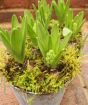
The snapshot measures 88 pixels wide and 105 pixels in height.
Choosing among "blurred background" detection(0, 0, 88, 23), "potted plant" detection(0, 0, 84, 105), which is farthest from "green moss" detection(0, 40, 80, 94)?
"blurred background" detection(0, 0, 88, 23)

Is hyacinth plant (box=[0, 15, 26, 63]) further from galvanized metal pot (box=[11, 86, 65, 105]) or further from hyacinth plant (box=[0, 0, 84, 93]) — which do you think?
galvanized metal pot (box=[11, 86, 65, 105])

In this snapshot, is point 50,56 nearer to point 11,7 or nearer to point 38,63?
point 38,63

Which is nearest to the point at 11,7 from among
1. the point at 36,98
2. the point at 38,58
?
the point at 38,58

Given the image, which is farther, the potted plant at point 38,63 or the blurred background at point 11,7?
the blurred background at point 11,7

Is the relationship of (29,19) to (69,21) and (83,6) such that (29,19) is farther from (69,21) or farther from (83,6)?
(83,6)

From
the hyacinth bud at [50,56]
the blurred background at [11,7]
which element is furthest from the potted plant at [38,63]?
the blurred background at [11,7]

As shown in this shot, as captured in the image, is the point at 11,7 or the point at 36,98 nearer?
the point at 36,98

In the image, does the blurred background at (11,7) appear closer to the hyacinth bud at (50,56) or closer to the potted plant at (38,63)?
the potted plant at (38,63)

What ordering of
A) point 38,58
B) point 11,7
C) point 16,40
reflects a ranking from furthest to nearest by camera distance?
point 11,7
point 38,58
point 16,40
